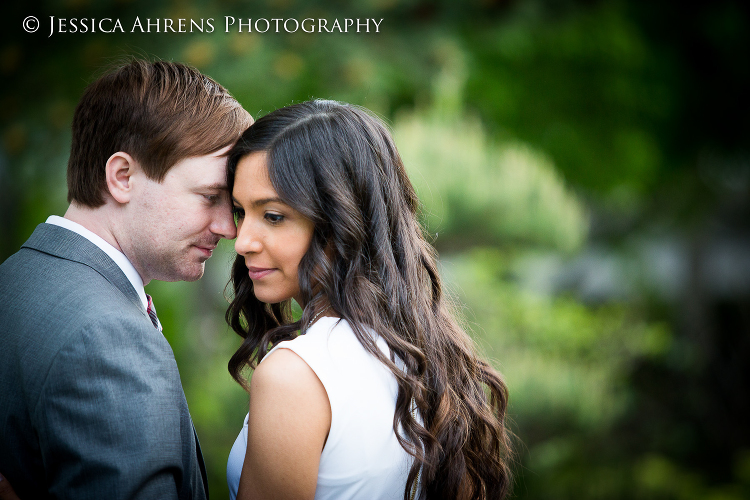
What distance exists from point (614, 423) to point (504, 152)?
202 cm

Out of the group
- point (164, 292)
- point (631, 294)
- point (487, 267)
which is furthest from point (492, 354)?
point (164, 292)

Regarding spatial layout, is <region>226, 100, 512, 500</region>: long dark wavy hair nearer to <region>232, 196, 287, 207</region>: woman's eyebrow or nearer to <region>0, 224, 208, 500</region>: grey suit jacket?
<region>232, 196, 287, 207</region>: woman's eyebrow

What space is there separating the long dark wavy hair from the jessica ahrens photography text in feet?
6.99

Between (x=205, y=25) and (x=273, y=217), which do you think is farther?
(x=205, y=25)

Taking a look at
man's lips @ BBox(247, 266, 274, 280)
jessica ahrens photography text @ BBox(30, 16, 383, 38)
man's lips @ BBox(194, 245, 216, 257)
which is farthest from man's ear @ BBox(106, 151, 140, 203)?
jessica ahrens photography text @ BBox(30, 16, 383, 38)

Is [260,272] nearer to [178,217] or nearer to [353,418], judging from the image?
[178,217]

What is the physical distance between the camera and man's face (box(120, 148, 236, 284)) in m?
1.61

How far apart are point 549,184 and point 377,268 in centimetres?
217

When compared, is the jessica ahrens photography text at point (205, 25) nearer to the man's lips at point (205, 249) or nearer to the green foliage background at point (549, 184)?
the green foliage background at point (549, 184)

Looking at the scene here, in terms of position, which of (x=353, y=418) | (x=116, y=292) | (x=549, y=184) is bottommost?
(x=353, y=418)

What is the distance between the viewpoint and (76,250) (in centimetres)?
146

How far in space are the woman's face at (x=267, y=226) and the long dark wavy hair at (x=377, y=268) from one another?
0.03m

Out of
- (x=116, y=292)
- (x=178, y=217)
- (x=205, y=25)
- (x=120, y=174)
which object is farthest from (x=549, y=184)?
(x=116, y=292)

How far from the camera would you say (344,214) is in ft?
4.90
